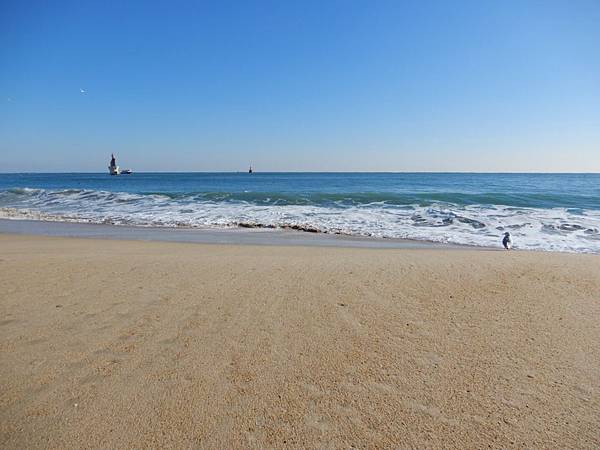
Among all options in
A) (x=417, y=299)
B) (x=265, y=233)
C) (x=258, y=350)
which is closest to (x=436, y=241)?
(x=265, y=233)

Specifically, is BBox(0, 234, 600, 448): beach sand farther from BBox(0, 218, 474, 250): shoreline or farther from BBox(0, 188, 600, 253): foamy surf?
BBox(0, 188, 600, 253): foamy surf

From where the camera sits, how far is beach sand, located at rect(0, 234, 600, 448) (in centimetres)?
221

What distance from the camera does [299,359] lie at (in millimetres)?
3000

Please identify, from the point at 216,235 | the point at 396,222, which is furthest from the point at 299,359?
the point at 396,222

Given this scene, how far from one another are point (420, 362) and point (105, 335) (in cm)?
286

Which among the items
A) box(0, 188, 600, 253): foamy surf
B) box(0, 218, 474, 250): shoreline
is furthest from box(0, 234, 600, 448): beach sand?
box(0, 188, 600, 253): foamy surf

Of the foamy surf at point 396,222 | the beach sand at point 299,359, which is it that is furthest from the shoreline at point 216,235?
the beach sand at point 299,359

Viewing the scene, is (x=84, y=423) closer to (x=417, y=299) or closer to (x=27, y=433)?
(x=27, y=433)

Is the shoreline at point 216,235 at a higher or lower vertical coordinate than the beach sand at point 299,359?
lower

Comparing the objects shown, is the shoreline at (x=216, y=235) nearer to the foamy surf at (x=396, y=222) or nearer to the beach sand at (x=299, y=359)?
the foamy surf at (x=396, y=222)

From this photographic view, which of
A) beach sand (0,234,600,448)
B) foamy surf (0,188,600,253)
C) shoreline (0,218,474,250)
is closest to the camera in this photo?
beach sand (0,234,600,448)

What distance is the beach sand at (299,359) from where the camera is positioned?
221cm

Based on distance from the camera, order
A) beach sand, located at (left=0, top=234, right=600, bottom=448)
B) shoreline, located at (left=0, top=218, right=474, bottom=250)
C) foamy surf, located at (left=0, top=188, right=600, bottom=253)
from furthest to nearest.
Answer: foamy surf, located at (left=0, top=188, right=600, bottom=253) → shoreline, located at (left=0, top=218, right=474, bottom=250) → beach sand, located at (left=0, top=234, right=600, bottom=448)

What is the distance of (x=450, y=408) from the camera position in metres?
2.40
